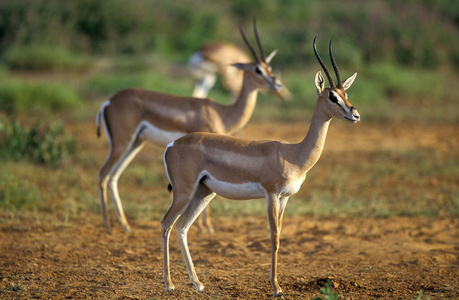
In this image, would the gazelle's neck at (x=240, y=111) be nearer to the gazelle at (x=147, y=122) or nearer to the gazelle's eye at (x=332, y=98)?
the gazelle at (x=147, y=122)

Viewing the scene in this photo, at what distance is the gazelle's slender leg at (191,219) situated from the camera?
5.02 metres

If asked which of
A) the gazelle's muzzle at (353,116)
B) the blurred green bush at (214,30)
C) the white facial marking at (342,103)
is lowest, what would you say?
the gazelle's muzzle at (353,116)

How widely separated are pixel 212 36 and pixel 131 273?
46.0 feet

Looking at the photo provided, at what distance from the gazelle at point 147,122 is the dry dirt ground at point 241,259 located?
55 centimetres

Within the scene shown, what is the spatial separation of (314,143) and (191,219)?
126 centimetres

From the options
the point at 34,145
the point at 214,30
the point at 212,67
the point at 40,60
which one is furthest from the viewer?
the point at 214,30

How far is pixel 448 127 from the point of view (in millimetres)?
11789

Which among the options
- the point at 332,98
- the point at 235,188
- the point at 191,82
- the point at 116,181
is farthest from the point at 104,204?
the point at 191,82

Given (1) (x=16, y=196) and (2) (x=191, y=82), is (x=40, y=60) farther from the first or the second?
(1) (x=16, y=196)

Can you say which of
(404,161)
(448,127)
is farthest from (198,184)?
(448,127)

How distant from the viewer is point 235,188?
16.1ft

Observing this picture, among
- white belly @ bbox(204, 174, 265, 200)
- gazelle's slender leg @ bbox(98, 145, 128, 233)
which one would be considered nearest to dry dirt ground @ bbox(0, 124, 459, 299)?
gazelle's slender leg @ bbox(98, 145, 128, 233)

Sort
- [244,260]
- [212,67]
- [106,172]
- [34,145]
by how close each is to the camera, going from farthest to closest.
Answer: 1. [212,67]
2. [34,145]
3. [106,172]
4. [244,260]

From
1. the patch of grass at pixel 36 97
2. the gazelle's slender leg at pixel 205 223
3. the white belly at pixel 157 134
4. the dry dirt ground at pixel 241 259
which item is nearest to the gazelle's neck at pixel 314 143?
the dry dirt ground at pixel 241 259
